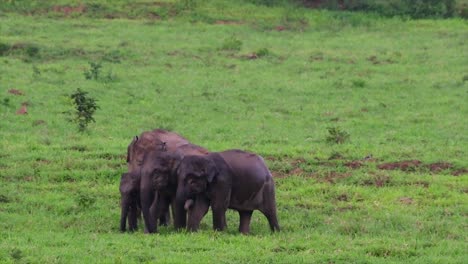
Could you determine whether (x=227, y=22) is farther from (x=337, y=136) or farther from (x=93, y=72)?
(x=337, y=136)

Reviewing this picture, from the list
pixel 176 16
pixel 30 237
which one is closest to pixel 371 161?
pixel 30 237

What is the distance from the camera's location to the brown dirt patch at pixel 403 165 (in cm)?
1931

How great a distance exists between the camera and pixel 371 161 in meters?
19.8

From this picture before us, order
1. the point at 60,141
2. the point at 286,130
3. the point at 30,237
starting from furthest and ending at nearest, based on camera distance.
A: the point at 286,130 < the point at 60,141 < the point at 30,237

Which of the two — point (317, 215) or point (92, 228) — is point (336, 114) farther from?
point (92, 228)

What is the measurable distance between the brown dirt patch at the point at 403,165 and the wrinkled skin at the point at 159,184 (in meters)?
6.00

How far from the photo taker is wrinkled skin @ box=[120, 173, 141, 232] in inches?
563

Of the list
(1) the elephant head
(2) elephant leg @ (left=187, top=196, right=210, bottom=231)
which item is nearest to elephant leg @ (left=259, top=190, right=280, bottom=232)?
(2) elephant leg @ (left=187, top=196, right=210, bottom=231)

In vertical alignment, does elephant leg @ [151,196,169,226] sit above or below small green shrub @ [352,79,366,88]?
above

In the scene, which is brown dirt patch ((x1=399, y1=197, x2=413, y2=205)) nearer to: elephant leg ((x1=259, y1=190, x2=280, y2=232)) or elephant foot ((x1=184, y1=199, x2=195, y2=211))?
elephant leg ((x1=259, y1=190, x2=280, y2=232))

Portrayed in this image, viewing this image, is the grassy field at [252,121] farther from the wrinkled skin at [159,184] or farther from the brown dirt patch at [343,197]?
the wrinkled skin at [159,184]

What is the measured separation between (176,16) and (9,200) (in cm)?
2333

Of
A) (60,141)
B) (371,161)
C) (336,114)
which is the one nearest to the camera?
(371,161)

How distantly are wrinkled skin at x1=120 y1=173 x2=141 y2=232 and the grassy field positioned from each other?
261mm
